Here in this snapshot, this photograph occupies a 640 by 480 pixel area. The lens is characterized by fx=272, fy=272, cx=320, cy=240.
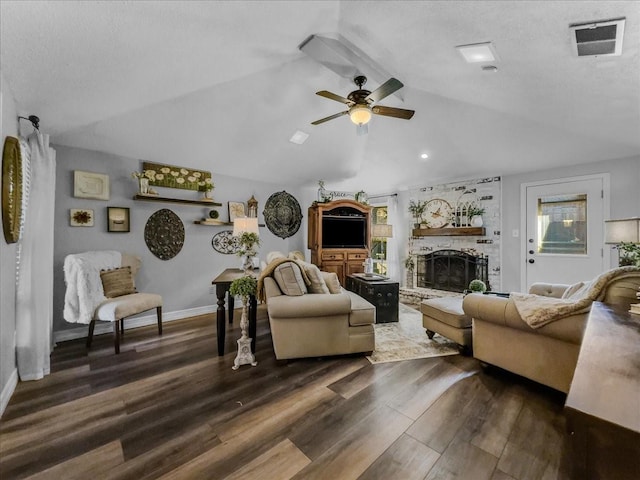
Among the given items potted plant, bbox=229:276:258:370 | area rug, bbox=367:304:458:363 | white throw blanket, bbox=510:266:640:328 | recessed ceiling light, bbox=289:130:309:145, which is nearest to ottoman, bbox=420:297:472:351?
area rug, bbox=367:304:458:363

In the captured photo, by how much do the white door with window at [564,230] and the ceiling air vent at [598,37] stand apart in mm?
2576

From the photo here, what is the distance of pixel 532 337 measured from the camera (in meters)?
2.05

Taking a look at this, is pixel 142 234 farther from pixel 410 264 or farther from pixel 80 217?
pixel 410 264

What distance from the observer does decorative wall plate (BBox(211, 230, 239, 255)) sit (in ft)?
14.5

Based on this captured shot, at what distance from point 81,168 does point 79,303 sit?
1.66m

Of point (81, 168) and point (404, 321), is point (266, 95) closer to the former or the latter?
point (81, 168)

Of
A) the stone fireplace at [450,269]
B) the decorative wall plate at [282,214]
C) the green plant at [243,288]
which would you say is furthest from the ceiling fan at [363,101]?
the stone fireplace at [450,269]

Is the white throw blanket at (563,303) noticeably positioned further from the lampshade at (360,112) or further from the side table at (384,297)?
the lampshade at (360,112)

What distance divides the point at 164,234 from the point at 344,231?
3195 millimetres

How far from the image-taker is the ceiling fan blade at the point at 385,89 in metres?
2.24

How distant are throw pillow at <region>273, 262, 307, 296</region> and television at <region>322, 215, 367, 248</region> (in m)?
2.79

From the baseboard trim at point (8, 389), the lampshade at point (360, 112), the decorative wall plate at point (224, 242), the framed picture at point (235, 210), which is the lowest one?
the baseboard trim at point (8, 389)

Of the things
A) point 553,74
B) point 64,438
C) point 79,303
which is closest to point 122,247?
point 79,303

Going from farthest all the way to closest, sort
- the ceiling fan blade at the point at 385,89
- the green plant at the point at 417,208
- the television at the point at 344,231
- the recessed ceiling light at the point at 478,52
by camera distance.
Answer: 1. the green plant at the point at 417,208
2. the television at the point at 344,231
3. the ceiling fan blade at the point at 385,89
4. the recessed ceiling light at the point at 478,52
